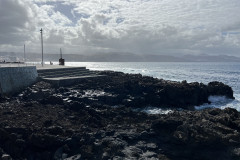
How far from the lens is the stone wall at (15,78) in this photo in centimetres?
2283

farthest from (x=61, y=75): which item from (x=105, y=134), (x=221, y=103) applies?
(x=221, y=103)

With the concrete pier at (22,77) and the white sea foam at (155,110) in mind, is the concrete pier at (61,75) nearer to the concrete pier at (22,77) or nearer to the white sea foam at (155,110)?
the concrete pier at (22,77)

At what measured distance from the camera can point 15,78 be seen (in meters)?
24.6

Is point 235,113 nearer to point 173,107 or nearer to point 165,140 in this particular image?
point 165,140

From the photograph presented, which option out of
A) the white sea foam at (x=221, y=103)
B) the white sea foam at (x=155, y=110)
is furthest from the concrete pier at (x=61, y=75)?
the white sea foam at (x=221, y=103)

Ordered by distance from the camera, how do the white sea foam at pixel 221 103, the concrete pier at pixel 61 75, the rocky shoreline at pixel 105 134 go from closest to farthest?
the rocky shoreline at pixel 105 134 → the concrete pier at pixel 61 75 → the white sea foam at pixel 221 103

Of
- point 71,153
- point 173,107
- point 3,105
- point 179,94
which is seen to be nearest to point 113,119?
point 71,153

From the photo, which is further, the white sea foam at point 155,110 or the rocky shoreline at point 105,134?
the white sea foam at point 155,110

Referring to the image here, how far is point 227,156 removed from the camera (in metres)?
12.9

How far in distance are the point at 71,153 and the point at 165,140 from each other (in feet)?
18.2

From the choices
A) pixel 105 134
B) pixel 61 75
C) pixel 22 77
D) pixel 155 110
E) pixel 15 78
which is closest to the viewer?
pixel 105 134

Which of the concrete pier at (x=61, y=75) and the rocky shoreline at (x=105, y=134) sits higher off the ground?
the concrete pier at (x=61, y=75)

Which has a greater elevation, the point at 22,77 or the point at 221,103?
the point at 22,77

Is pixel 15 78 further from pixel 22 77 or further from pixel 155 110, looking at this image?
pixel 155 110
